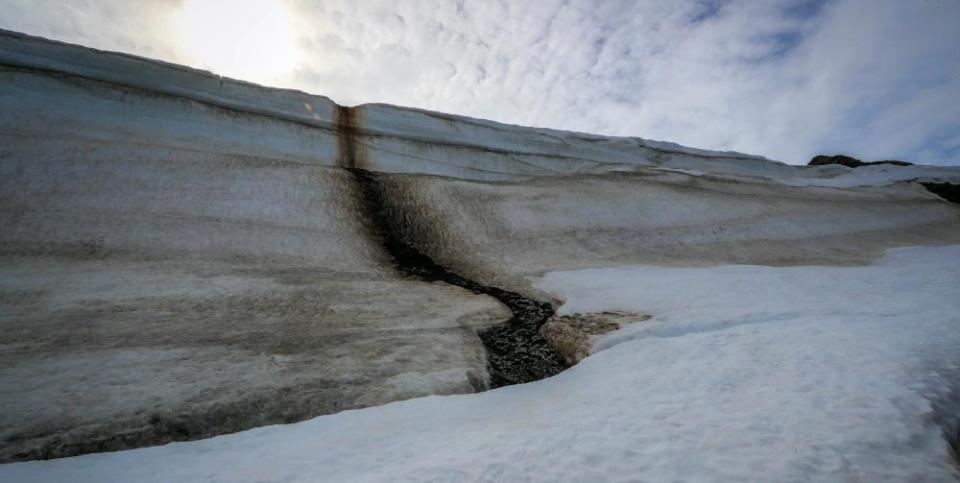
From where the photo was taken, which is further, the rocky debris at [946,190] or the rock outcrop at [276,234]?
the rocky debris at [946,190]

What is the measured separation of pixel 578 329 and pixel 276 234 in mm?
6435

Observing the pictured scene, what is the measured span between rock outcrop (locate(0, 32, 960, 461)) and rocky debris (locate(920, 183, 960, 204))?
1.55 m

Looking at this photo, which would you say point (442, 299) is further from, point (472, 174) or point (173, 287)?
point (472, 174)

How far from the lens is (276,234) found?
361 inches

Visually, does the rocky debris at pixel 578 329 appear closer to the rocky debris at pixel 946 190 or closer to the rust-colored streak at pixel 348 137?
the rust-colored streak at pixel 348 137

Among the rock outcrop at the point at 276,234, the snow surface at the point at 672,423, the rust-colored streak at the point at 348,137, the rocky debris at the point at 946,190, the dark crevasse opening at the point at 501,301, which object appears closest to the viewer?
the snow surface at the point at 672,423

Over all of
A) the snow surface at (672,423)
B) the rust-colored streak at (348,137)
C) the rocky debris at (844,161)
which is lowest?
the snow surface at (672,423)

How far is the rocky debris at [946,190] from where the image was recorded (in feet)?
60.3

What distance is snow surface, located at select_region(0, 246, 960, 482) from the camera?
229 cm

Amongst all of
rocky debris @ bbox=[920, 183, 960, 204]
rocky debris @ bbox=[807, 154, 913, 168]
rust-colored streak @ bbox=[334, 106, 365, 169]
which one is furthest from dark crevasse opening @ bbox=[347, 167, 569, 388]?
rocky debris @ bbox=[807, 154, 913, 168]

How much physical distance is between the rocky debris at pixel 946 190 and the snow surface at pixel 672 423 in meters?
19.0

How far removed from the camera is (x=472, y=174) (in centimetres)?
1552

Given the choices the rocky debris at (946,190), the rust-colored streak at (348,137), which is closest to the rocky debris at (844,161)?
the rocky debris at (946,190)

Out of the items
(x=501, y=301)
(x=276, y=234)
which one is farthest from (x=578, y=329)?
(x=276, y=234)
